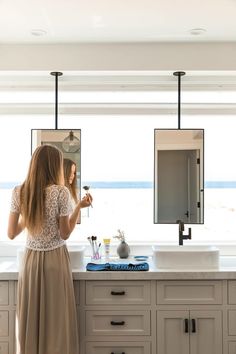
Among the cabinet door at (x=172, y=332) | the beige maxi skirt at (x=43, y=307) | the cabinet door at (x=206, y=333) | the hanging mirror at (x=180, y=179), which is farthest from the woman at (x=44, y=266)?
the hanging mirror at (x=180, y=179)

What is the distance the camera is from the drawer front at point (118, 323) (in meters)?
2.90

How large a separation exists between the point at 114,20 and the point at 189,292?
6.05 ft

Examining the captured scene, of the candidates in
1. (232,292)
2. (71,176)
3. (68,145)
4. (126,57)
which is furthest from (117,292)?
(126,57)

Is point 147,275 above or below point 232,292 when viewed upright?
above

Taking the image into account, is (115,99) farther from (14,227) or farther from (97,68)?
(14,227)

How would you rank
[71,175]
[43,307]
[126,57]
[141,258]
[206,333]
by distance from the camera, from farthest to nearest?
[71,175] < [141,258] < [126,57] < [206,333] < [43,307]

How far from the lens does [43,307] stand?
2.65 meters

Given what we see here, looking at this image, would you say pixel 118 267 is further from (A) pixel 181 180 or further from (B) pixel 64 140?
(B) pixel 64 140

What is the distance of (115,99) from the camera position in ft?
11.7

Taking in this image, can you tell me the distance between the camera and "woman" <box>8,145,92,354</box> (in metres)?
2.64

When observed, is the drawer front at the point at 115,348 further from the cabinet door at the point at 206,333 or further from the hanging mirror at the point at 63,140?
the hanging mirror at the point at 63,140

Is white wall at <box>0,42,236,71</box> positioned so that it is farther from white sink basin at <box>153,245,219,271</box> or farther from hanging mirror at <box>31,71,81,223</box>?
white sink basin at <box>153,245,219,271</box>

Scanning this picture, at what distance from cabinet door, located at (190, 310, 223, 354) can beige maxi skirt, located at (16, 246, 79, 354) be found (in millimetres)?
831

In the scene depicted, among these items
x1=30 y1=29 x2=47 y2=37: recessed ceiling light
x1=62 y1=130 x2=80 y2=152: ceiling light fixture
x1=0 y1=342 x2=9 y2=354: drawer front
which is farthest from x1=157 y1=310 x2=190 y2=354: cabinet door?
x1=30 y1=29 x2=47 y2=37: recessed ceiling light
